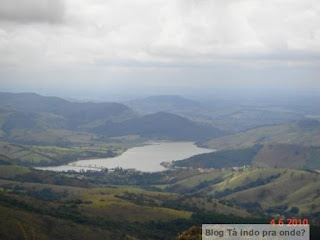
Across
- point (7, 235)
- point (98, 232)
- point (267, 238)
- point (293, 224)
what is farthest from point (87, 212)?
point (293, 224)

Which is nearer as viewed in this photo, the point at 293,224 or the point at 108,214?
the point at 293,224

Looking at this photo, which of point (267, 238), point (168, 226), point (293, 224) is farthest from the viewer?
point (168, 226)

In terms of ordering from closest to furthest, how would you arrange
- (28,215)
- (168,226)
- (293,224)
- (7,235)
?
(293,224)
(7,235)
(28,215)
(168,226)

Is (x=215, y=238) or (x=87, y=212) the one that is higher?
(x=215, y=238)

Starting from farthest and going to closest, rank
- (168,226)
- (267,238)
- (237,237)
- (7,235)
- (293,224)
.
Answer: (168,226) → (7,235) → (267,238) → (237,237) → (293,224)

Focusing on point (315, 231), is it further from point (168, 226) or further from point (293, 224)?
point (293, 224)

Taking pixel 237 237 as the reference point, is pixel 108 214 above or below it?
below

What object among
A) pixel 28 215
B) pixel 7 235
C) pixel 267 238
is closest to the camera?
pixel 267 238

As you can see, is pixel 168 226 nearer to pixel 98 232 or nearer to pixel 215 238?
pixel 98 232

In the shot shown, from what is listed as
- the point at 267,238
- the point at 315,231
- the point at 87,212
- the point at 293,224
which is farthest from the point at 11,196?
the point at 293,224
